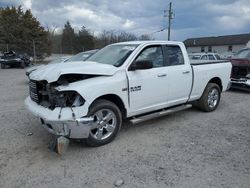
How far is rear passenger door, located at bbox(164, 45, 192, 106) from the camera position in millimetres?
5336

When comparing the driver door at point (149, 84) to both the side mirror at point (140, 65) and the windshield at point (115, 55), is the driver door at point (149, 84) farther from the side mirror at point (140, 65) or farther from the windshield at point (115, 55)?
the windshield at point (115, 55)

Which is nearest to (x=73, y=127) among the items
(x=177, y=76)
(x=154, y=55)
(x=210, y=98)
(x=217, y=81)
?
(x=154, y=55)

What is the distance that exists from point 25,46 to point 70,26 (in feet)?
82.5

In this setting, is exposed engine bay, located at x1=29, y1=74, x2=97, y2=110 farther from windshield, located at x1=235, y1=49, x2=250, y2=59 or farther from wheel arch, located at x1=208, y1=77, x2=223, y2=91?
windshield, located at x1=235, y1=49, x2=250, y2=59

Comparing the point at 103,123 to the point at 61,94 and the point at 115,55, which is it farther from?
the point at 115,55

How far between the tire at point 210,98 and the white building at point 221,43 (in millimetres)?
48194

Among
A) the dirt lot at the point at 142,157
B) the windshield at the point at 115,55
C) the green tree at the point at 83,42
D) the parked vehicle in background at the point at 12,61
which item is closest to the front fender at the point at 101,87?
the windshield at the point at 115,55

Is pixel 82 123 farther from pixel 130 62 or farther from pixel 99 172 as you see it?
pixel 130 62

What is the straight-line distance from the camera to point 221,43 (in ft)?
185

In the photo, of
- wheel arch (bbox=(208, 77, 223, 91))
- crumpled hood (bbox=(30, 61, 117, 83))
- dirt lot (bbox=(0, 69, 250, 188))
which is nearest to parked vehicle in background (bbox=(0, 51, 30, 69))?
dirt lot (bbox=(0, 69, 250, 188))

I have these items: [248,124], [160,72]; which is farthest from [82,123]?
[248,124]

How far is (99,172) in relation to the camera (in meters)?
3.49

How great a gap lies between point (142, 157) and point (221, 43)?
58.4m

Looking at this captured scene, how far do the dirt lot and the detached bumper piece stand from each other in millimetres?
416
